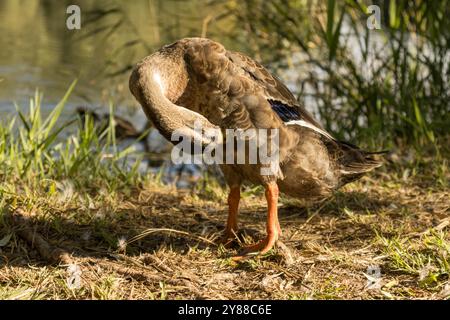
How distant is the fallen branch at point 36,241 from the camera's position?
3.80 m

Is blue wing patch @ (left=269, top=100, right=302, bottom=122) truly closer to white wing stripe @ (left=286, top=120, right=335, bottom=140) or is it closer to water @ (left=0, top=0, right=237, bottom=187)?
white wing stripe @ (left=286, top=120, right=335, bottom=140)

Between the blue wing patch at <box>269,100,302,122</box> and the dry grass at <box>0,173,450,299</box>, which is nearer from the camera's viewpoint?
the dry grass at <box>0,173,450,299</box>

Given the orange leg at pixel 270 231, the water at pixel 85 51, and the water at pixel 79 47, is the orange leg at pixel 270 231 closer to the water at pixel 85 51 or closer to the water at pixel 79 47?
the water at pixel 85 51

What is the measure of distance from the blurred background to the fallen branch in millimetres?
2358

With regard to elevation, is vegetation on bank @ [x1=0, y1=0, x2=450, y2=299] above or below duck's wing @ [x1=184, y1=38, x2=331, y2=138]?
below

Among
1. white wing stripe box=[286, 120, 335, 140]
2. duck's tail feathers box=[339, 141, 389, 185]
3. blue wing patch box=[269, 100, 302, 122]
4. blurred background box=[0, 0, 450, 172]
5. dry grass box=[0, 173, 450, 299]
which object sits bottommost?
dry grass box=[0, 173, 450, 299]

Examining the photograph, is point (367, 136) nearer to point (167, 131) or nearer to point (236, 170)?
point (236, 170)

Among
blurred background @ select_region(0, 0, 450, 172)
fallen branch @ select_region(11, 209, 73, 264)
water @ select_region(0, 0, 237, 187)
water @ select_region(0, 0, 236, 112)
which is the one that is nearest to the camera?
fallen branch @ select_region(11, 209, 73, 264)

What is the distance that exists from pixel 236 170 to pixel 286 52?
3693mm

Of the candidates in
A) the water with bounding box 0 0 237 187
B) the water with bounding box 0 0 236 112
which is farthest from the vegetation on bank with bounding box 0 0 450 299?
the water with bounding box 0 0 236 112

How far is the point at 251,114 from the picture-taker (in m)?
3.88

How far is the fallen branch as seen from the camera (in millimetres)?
3797

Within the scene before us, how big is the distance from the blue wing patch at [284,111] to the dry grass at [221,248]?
2.29 ft
